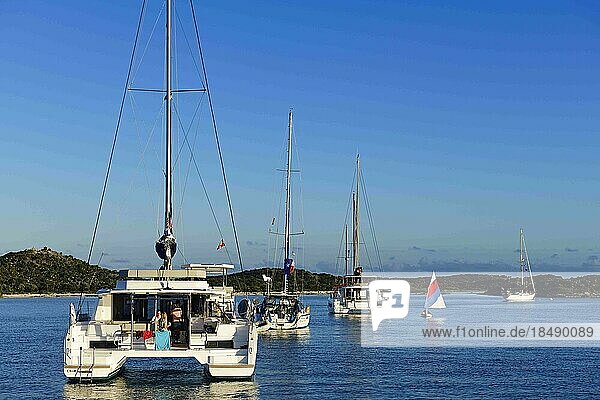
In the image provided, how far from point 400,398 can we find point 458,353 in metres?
19.2

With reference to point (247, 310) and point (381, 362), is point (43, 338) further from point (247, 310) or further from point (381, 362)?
point (247, 310)

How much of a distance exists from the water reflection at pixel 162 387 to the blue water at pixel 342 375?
4 centimetres

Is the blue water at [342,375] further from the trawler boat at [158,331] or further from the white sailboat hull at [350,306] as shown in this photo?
the white sailboat hull at [350,306]

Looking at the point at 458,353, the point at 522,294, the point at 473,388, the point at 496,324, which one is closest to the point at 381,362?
the point at 458,353

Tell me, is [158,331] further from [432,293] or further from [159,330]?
[432,293]

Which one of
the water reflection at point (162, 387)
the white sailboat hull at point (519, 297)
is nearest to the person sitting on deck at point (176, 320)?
the water reflection at point (162, 387)

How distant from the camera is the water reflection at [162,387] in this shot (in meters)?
34.4

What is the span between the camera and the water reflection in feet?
113

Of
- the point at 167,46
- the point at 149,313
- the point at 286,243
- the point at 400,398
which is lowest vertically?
the point at 400,398

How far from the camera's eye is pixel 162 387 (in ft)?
124

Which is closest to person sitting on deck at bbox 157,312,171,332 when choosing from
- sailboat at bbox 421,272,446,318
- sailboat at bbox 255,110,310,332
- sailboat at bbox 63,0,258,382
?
sailboat at bbox 63,0,258,382

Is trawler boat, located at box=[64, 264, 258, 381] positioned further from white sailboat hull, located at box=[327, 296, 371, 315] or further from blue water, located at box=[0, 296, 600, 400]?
white sailboat hull, located at box=[327, 296, 371, 315]

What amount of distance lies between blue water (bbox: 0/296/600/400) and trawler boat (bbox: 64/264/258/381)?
972mm

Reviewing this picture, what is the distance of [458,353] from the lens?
5375 cm
